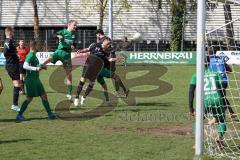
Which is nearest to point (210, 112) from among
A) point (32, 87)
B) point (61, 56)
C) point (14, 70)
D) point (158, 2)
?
point (32, 87)

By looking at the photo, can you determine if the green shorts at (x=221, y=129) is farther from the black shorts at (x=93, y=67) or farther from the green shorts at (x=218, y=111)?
the black shorts at (x=93, y=67)

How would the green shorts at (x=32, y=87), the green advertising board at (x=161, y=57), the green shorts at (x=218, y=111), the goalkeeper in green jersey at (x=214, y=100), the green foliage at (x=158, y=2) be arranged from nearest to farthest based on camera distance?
the goalkeeper in green jersey at (x=214, y=100)
the green shorts at (x=218, y=111)
the green shorts at (x=32, y=87)
the green advertising board at (x=161, y=57)
the green foliage at (x=158, y=2)

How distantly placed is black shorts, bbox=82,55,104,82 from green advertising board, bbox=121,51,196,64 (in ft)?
65.1

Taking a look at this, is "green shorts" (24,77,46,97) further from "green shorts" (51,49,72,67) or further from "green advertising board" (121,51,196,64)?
"green advertising board" (121,51,196,64)

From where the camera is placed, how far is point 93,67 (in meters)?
14.8

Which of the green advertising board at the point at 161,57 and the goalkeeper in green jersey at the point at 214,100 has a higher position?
the green advertising board at the point at 161,57

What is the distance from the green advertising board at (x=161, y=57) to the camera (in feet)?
114

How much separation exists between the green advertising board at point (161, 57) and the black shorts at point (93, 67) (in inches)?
781

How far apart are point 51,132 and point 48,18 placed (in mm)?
38093

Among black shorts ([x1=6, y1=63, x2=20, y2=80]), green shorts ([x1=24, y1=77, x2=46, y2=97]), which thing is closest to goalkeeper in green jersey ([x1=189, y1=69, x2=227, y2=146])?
green shorts ([x1=24, y1=77, x2=46, y2=97])

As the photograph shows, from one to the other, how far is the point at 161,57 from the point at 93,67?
20.5 meters

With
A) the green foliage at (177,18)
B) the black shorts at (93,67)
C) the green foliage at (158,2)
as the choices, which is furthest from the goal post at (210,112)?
the green foliage at (158,2)

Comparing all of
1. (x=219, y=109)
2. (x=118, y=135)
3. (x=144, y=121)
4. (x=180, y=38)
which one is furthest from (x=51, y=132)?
(x=180, y=38)

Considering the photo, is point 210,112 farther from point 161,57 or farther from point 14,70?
point 161,57
